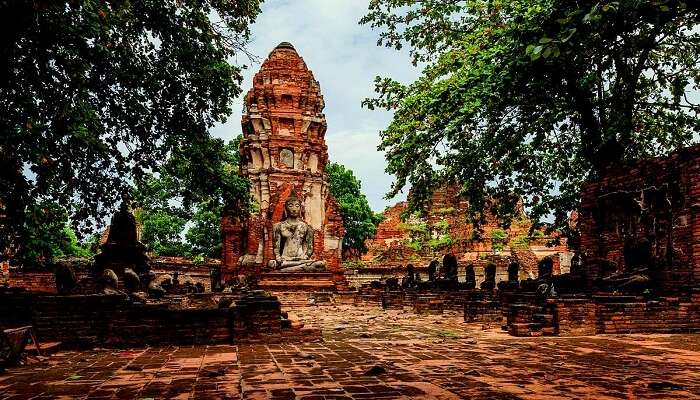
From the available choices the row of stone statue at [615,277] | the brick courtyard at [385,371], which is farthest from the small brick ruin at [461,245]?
the brick courtyard at [385,371]

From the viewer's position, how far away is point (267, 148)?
2525 centimetres

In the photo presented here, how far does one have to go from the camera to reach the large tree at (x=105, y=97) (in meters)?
7.44

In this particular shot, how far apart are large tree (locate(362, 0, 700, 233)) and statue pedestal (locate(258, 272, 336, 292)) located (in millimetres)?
6118

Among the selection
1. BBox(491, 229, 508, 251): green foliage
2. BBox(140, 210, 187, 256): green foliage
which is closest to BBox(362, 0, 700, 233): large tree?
BBox(491, 229, 508, 251): green foliage

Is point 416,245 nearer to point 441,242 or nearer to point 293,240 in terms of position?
point 441,242

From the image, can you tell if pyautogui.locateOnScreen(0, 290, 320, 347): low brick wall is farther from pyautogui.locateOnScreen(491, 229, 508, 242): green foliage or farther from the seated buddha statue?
pyautogui.locateOnScreen(491, 229, 508, 242): green foliage

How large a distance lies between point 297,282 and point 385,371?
1499 cm

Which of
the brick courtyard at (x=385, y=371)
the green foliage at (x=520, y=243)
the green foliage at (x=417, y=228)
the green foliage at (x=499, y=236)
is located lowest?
the brick courtyard at (x=385, y=371)

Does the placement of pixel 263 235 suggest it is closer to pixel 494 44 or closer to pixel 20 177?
pixel 494 44

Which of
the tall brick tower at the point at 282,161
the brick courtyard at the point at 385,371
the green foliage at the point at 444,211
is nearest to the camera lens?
the brick courtyard at the point at 385,371

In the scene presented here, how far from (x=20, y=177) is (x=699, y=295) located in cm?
992

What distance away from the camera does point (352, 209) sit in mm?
38906

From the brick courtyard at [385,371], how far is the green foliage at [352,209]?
31.3 metres

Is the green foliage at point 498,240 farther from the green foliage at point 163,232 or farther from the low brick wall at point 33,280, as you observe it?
the low brick wall at point 33,280
